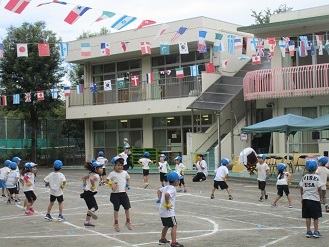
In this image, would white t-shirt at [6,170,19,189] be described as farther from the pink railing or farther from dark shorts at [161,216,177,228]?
the pink railing

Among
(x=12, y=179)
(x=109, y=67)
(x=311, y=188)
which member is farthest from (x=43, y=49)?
(x=109, y=67)

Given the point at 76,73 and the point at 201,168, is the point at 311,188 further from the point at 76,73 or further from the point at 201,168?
the point at 76,73

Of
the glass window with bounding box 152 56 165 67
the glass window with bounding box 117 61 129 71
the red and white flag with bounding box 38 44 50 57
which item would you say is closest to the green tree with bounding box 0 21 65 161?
the glass window with bounding box 117 61 129 71

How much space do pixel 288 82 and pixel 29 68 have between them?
16377 millimetres

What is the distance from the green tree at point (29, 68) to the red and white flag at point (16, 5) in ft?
59.7

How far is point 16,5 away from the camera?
16.1 meters

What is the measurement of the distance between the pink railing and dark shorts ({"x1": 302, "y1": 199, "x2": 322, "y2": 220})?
15.5m

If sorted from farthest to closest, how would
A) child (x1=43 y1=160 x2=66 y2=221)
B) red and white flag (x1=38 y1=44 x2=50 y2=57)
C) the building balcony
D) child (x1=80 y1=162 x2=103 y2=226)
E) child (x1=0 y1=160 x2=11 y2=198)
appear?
the building balcony → red and white flag (x1=38 y1=44 x2=50 y2=57) → child (x1=0 y1=160 x2=11 y2=198) → child (x1=43 y1=160 x2=66 y2=221) → child (x1=80 y1=162 x2=103 y2=226)

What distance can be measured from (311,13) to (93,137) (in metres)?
18.0

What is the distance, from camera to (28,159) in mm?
37750

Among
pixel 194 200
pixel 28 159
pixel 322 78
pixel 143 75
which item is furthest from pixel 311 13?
pixel 28 159

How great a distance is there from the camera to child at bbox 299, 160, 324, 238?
11.0 meters

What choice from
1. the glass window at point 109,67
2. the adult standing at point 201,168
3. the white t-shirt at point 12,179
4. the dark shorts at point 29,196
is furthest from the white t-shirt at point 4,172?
the glass window at point 109,67

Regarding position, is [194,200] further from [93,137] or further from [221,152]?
[93,137]
